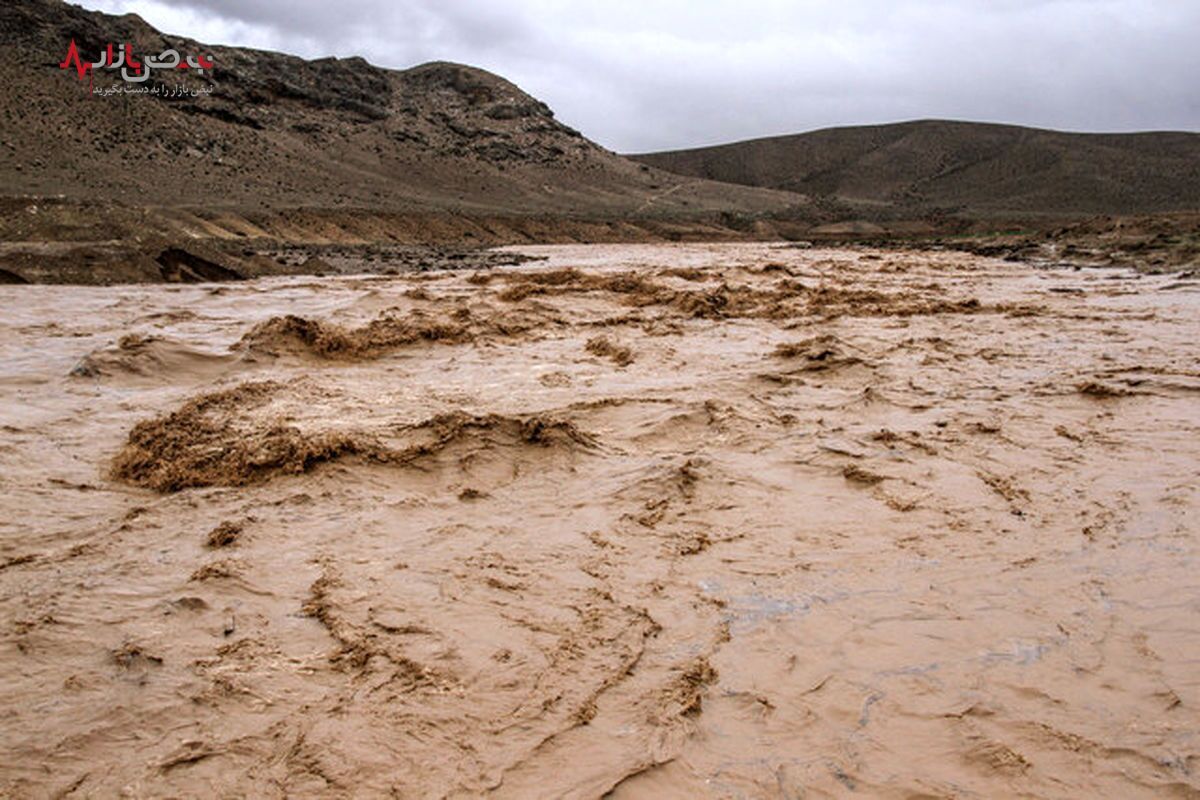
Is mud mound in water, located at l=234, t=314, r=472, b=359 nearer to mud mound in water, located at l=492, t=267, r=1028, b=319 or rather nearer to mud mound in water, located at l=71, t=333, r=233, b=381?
mud mound in water, located at l=71, t=333, r=233, b=381

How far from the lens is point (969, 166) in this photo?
71438 mm

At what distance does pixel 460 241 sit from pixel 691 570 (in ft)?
91.9

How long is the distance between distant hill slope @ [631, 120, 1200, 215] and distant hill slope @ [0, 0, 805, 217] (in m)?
16.5

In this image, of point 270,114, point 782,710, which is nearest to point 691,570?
point 782,710

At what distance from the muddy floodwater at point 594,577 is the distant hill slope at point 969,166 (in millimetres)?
54975

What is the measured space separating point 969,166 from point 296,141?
196 ft

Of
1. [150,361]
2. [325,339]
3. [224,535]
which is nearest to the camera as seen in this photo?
[224,535]

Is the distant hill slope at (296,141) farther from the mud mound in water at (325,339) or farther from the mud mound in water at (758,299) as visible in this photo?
the mud mound in water at (325,339)

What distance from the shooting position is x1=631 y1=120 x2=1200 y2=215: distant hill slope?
181ft

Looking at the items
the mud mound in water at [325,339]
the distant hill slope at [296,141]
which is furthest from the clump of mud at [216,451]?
the distant hill slope at [296,141]

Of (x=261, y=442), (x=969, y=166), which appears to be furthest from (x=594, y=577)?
(x=969, y=166)

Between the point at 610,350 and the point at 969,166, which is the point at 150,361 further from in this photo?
the point at 969,166

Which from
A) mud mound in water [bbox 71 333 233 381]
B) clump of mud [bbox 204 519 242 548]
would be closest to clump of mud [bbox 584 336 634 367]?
mud mound in water [bbox 71 333 233 381]

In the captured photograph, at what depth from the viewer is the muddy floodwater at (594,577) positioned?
209 cm
